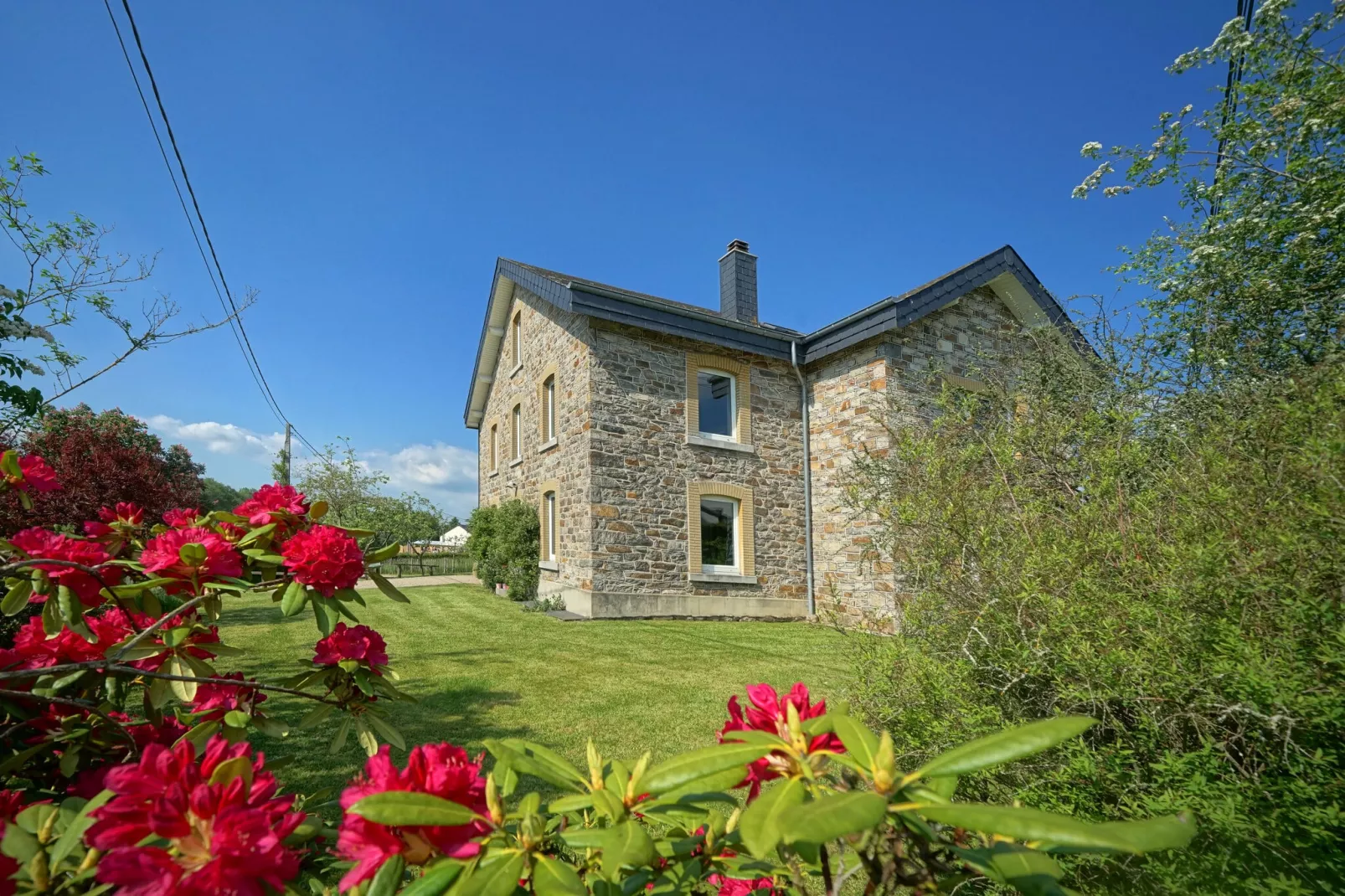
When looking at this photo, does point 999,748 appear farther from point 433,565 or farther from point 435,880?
point 433,565

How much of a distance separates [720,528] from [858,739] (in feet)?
36.8

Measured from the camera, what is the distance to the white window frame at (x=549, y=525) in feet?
43.3

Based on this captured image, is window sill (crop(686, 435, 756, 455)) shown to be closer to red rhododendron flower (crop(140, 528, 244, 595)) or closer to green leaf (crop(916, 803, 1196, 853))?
red rhododendron flower (crop(140, 528, 244, 595))

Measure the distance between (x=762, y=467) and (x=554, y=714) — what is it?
7731mm

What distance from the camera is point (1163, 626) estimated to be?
225 cm

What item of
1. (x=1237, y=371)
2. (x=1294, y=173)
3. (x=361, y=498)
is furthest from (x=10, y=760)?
(x=361, y=498)

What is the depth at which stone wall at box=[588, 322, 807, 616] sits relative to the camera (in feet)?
35.9

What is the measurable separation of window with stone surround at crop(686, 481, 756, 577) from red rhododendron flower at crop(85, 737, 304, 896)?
1074cm

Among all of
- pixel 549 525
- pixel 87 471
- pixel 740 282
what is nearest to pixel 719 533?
pixel 549 525

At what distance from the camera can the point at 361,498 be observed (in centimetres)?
2980

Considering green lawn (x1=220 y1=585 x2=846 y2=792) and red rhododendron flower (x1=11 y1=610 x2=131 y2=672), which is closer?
red rhododendron flower (x1=11 y1=610 x2=131 y2=672)

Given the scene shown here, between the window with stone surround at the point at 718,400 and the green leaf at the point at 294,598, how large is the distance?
10.3 m

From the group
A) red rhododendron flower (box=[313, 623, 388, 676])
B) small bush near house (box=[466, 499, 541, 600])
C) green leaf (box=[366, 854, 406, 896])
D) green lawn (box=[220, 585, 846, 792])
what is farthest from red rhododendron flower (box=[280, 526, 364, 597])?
small bush near house (box=[466, 499, 541, 600])

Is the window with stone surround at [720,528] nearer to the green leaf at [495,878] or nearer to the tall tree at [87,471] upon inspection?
the tall tree at [87,471]
